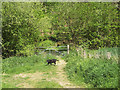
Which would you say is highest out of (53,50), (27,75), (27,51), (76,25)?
(76,25)

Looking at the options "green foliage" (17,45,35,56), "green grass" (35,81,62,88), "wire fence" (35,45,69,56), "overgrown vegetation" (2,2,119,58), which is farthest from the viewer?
"wire fence" (35,45,69,56)

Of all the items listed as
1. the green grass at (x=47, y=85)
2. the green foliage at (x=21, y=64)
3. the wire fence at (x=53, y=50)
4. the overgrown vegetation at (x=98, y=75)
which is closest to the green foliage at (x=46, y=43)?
the wire fence at (x=53, y=50)

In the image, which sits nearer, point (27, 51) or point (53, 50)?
point (27, 51)

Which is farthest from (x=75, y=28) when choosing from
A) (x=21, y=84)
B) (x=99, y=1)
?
(x=21, y=84)

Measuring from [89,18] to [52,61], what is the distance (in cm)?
632

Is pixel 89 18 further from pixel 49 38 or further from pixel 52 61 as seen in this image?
pixel 52 61

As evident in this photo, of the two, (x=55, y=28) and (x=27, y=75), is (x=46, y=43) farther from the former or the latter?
(x=27, y=75)

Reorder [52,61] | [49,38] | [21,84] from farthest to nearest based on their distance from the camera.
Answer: [49,38], [52,61], [21,84]

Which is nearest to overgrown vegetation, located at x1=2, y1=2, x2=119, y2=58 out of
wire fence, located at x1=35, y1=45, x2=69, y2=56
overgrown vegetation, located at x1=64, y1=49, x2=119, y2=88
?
wire fence, located at x1=35, y1=45, x2=69, y2=56

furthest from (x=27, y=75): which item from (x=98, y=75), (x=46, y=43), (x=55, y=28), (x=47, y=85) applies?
(x=55, y=28)

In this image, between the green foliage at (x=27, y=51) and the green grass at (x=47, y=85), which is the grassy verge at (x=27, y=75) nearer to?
the green grass at (x=47, y=85)

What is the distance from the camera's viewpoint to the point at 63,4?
1504cm

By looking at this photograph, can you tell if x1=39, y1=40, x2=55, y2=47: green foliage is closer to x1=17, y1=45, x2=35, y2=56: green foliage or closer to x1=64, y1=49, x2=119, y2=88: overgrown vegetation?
x1=17, y1=45, x2=35, y2=56: green foliage

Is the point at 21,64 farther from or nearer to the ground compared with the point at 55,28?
nearer to the ground
